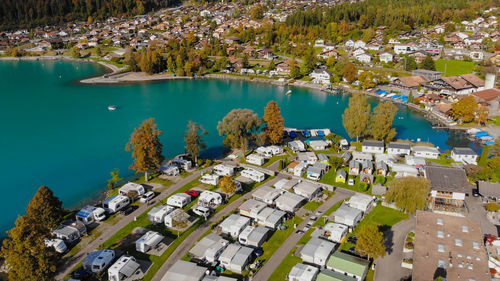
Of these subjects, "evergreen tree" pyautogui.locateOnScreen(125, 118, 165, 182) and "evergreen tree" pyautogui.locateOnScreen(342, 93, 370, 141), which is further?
"evergreen tree" pyautogui.locateOnScreen(342, 93, 370, 141)

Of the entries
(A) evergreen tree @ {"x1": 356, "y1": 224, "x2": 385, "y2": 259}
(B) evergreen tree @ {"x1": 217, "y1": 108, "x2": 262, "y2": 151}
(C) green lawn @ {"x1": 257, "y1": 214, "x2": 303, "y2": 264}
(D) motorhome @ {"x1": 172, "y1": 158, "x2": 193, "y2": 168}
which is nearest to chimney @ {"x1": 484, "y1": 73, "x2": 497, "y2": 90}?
(B) evergreen tree @ {"x1": 217, "y1": 108, "x2": 262, "y2": 151}

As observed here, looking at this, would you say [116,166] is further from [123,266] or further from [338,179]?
[338,179]

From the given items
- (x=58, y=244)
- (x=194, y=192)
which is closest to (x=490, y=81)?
(x=194, y=192)

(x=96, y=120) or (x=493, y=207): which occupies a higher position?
(x=96, y=120)

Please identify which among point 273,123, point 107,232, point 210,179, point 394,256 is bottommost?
point 394,256

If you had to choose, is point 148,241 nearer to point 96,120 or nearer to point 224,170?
point 224,170

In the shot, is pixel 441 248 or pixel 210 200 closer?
pixel 441 248

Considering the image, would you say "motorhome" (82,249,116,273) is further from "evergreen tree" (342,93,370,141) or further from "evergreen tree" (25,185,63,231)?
"evergreen tree" (342,93,370,141)
